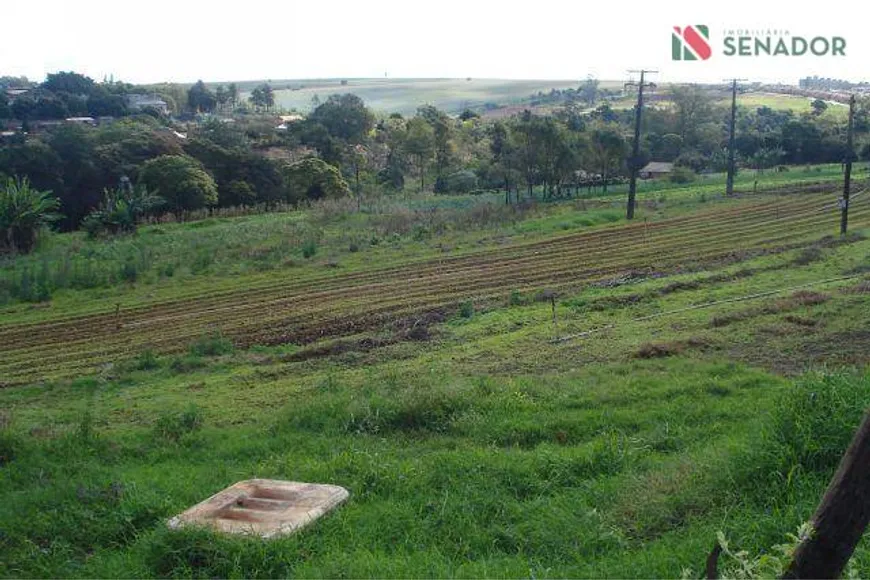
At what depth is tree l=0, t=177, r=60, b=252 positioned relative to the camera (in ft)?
84.9

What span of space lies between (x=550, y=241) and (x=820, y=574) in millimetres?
20865

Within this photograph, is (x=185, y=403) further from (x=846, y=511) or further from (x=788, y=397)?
(x=846, y=511)

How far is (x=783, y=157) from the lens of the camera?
50.2m

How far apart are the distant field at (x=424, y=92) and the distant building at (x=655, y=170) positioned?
196 ft

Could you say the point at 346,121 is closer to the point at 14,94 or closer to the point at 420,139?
the point at 420,139

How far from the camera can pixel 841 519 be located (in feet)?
12.3

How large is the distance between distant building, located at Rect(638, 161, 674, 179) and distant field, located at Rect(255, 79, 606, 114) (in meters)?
59.7

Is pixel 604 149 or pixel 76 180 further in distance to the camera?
pixel 604 149

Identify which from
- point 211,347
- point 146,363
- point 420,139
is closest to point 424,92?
point 420,139

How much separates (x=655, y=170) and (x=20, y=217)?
1393 inches

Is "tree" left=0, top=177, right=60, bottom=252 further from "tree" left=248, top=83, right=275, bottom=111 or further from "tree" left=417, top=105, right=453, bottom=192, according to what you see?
"tree" left=248, top=83, right=275, bottom=111

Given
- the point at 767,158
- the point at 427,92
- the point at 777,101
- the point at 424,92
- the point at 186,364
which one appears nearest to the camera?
the point at 186,364

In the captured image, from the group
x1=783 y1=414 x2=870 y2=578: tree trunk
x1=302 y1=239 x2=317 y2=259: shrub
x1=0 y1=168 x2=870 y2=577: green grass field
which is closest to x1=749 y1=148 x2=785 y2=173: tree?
x1=0 y1=168 x2=870 y2=577: green grass field

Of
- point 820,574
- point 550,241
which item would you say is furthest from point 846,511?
point 550,241
